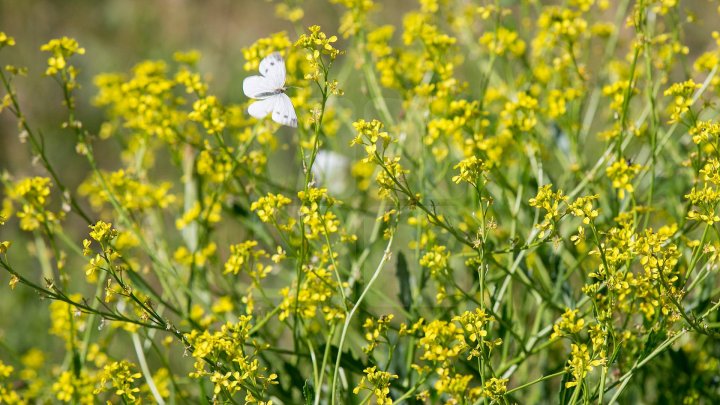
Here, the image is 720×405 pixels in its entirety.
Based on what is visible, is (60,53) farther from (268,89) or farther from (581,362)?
(581,362)

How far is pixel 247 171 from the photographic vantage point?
86.0 inches

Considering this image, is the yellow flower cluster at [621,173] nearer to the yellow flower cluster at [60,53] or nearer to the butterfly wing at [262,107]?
the butterfly wing at [262,107]

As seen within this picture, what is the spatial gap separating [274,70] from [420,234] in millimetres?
658

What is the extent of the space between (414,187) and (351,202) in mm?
317

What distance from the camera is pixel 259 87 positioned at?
1.79 meters

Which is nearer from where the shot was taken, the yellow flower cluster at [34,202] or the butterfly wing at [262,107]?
the butterfly wing at [262,107]

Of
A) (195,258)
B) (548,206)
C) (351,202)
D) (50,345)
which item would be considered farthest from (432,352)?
(50,345)

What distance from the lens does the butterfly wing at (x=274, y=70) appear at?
1.79 meters

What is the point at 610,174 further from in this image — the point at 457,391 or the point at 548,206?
the point at 457,391

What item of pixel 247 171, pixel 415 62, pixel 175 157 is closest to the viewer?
pixel 247 171

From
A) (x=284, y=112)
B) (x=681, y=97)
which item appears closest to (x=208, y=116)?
(x=284, y=112)

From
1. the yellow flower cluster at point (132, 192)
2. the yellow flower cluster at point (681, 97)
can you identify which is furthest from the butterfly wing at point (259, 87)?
the yellow flower cluster at point (681, 97)

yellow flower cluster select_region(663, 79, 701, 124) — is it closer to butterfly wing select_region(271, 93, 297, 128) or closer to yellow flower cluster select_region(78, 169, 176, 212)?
butterfly wing select_region(271, 93, 297, 128)

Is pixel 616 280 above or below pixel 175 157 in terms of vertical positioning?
below
